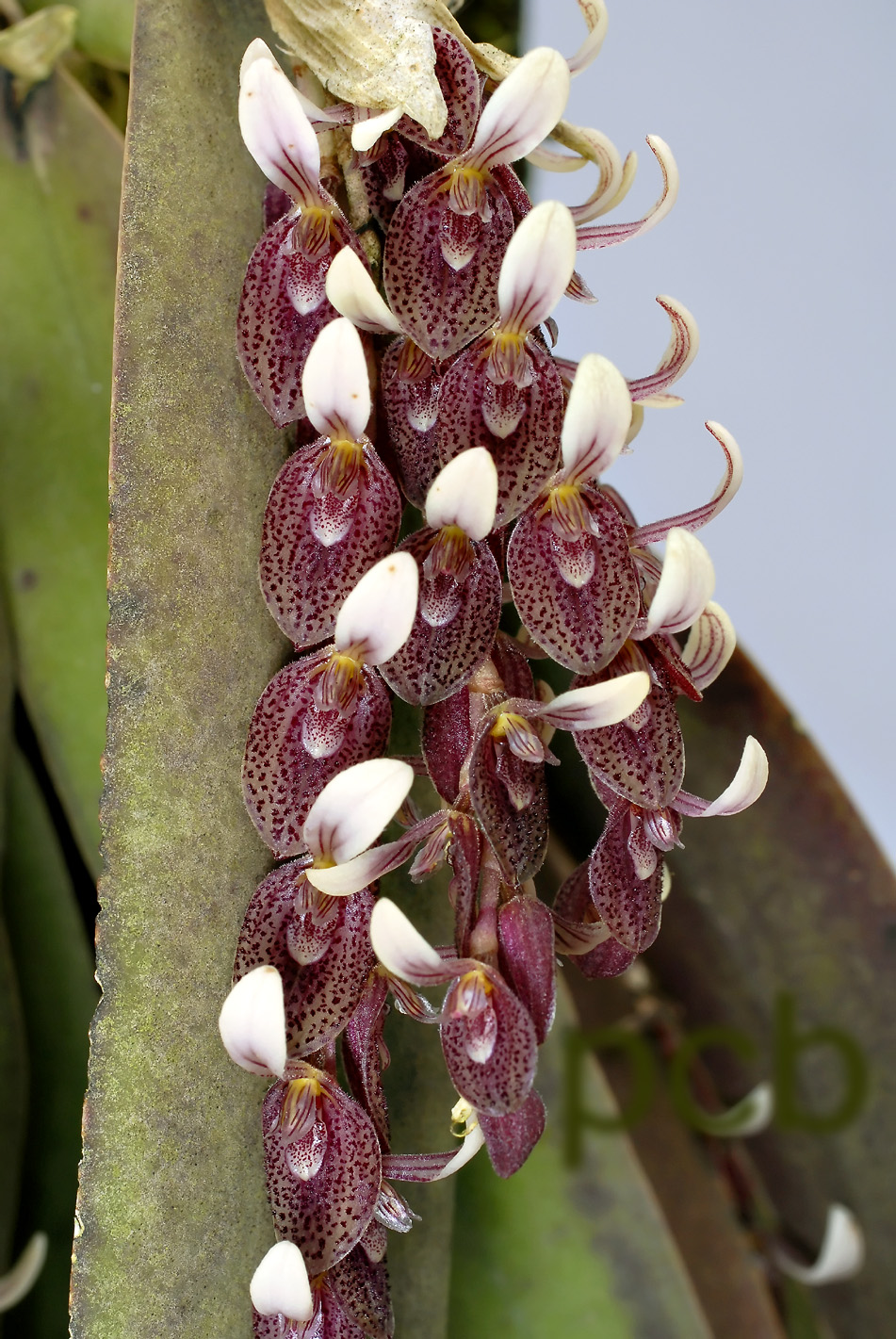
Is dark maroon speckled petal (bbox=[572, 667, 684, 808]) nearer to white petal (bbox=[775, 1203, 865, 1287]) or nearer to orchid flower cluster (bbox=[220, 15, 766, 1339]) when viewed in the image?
orchid flower cluster (bbox=[220, 15, 766, 1339])

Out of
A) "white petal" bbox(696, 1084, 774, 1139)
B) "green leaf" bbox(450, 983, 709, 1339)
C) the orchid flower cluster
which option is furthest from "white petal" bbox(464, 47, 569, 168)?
"white petal" bbox(696, 1084, 774, 1139)

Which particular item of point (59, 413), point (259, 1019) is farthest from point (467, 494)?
point (59, 413)

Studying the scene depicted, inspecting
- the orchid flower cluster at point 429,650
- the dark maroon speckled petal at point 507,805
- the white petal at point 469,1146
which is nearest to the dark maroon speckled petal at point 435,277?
the orchid flower cluster at point 429,650

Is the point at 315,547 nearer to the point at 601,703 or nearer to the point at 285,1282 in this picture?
the point at 601,703

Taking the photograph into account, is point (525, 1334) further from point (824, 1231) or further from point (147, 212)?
point (147, 212)

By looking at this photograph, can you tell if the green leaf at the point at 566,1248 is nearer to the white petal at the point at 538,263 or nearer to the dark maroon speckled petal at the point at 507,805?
the dark maroon speckled petal at the point at 507,805

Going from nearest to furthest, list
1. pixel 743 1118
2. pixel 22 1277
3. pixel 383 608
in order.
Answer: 1. pixel 383 608
2. pixel 22 1277
3. pixel 743 1118

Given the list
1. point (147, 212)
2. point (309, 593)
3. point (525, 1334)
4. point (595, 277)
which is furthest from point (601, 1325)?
point (595, 277)
